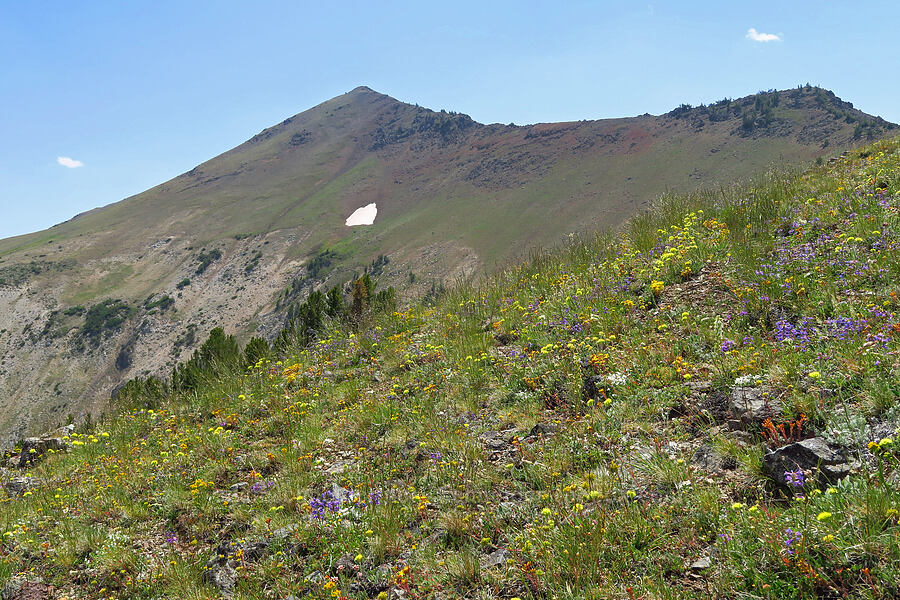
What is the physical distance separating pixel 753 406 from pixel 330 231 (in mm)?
145388

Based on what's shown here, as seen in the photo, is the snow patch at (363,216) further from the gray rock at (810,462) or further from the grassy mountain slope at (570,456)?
the gray rock at (810,462)

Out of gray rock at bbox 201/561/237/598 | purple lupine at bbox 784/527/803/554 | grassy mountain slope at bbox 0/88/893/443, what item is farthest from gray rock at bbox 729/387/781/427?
grassy mountain slope at bbox 0/88/893/443

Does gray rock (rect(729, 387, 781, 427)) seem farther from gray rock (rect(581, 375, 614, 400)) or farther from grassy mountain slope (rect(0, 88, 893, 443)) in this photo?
grassy mountain slope (rect(0, 88, 893, 443))

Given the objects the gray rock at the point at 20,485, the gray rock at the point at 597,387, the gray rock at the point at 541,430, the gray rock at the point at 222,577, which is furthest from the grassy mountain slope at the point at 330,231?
the gray rock at the point at 222,577

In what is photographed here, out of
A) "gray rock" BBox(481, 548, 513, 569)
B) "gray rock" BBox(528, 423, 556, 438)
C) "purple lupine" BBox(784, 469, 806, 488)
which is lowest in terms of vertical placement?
"gray rock" BBox(481, 548, 513, 569)

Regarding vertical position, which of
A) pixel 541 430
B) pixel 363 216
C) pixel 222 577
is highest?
pixel 363 216

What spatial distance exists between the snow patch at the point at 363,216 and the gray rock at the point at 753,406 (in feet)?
482

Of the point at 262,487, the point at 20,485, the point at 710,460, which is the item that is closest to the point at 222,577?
the point at 262,487

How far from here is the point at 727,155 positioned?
3912 inches

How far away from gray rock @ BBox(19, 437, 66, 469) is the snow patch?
142 m

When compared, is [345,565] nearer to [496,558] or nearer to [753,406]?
[496,558]

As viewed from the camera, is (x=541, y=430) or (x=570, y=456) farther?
(x=541, y=430)

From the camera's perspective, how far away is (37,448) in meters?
7.30

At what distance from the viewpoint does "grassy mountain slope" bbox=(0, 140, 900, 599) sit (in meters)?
2.51
